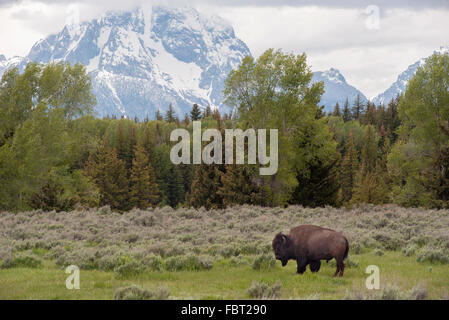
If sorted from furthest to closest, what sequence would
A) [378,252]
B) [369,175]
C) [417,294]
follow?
[369,175], [378,252], [417,294]

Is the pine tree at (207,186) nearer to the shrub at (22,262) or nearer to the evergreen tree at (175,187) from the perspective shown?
the evergreen tree at (175,187)

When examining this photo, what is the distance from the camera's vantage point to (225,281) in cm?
996

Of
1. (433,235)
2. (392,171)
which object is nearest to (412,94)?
(392,171)

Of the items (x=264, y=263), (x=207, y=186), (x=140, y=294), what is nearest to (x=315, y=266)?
(x=264, y=263)

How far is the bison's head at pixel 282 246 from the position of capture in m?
10.9

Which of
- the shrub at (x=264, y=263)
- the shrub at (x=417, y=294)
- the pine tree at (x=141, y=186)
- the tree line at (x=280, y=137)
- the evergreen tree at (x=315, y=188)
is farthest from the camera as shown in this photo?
the pine tree at (x=141, y=186)

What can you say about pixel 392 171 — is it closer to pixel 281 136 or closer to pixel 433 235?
pixel 281 136

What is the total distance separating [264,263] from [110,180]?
5289 cm

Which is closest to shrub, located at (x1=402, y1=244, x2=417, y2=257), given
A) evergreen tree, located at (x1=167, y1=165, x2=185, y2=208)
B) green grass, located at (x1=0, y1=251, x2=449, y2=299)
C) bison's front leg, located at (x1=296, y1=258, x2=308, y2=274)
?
green grass, located at (x1=0, y1=251, x2=449, y2=299)

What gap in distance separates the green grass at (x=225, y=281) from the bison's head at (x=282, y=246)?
0.41 metres

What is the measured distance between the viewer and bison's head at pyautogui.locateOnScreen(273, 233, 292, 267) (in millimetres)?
10938

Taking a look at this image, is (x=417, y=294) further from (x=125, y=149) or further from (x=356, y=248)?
(x=125, y=149)

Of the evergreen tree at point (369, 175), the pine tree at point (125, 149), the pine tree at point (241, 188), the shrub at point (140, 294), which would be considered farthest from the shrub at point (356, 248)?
the pine tree at point (125, 149)
